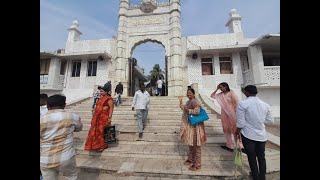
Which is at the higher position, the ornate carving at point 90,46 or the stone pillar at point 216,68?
the ornate carving at point 90,46

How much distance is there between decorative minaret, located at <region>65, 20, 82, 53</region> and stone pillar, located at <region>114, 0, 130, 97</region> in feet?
12.6

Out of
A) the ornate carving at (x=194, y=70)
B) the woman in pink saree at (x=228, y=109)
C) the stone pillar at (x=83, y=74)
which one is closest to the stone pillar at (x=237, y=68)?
the ornate carving at (x=194, y=70)

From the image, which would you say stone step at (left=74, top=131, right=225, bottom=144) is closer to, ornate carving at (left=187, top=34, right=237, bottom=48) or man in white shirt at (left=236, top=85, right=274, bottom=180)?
man in white shirt at (left=236, top=85, right=274, bottom=180)

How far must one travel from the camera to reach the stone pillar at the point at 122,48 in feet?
43.3

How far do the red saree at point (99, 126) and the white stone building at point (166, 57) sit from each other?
8122 mm

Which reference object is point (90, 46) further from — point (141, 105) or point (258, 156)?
point (258, 156)

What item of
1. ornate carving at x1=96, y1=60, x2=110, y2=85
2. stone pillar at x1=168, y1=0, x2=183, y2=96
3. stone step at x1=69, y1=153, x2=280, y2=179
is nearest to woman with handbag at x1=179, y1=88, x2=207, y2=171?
stone step at x1=69, y1=153, x2=280, y2=179

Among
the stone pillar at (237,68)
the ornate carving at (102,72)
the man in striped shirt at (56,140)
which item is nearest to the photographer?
the man in striped shirt at (56,140)

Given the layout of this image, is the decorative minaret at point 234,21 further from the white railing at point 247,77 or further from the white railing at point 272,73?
the white railing at point 272,73

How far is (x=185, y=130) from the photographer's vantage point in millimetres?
3771

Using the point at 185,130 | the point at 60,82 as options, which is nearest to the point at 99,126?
the point at 185,130

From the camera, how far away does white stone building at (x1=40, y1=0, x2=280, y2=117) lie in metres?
12.2
